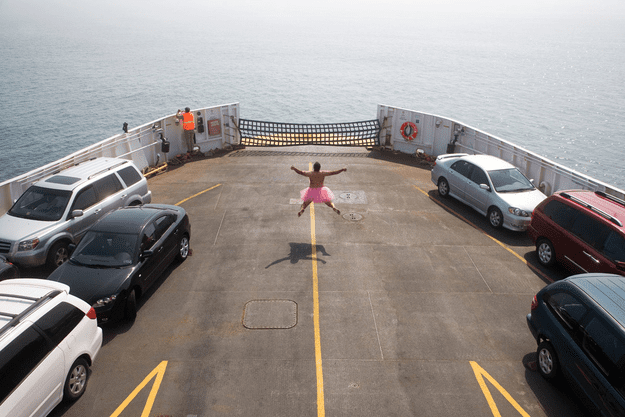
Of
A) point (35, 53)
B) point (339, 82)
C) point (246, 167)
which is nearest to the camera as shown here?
point (246, 167)

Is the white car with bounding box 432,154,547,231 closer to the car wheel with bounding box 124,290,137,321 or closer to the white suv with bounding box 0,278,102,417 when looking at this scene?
the car wheel with bounding box 124,290,137,321

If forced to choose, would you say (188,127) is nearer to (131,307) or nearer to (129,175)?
(129,175)

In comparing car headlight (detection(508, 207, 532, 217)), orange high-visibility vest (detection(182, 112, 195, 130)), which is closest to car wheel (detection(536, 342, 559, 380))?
car headlight (detection(508, 207, 532, 217))

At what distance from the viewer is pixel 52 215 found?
11.0 m

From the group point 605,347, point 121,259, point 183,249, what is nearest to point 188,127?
point 183,249

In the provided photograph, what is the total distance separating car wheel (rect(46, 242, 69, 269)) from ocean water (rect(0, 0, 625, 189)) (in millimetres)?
26774

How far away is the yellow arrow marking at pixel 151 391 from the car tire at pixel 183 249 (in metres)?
3.58

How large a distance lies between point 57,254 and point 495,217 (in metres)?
11.8

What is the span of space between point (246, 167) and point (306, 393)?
12756 millimetres

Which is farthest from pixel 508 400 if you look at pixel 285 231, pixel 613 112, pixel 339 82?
pixel 339 82

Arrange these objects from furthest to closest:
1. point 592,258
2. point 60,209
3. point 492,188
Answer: point 492,188 < point 60,209 < point 592,258

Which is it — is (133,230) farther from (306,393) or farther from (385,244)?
(385,244)

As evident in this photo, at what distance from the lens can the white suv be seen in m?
5.82

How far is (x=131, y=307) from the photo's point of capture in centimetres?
877
